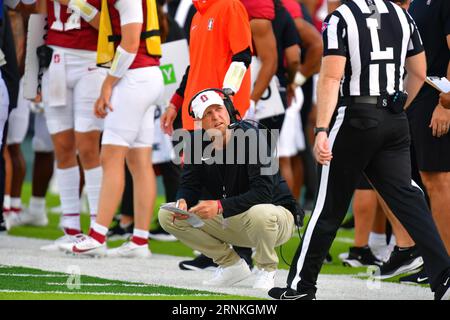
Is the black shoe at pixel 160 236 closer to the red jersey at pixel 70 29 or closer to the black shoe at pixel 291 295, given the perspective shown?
the red jersey at pixel 70 29

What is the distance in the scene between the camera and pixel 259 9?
343 inches

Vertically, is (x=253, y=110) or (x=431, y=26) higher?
(x=431, y=26)

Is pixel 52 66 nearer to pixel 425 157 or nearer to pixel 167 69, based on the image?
pixel 167 69

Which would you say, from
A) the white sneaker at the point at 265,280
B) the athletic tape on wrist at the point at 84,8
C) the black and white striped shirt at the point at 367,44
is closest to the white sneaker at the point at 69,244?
the athletic tape on wrist at the point at 84,8

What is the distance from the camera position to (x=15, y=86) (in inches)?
354

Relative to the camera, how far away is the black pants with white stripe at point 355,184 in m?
6.21

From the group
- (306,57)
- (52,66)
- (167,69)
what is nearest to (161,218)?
(52,66)

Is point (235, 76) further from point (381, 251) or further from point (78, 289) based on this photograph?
point (381, 251)

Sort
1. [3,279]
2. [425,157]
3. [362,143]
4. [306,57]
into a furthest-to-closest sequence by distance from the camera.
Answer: [306,57] → [425,157] → [3,279] → [362,143]

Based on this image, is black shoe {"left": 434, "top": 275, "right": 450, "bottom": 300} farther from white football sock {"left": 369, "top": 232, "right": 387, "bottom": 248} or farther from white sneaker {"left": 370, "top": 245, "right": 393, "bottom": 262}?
white football sock {"left": 369, "top": 232, "right": 387, "bottom": 248}

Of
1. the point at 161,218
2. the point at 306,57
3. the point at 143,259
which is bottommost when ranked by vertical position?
the point at 143,259

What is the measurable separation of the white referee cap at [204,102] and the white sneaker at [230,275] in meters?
1.00

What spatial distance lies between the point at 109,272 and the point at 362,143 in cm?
226

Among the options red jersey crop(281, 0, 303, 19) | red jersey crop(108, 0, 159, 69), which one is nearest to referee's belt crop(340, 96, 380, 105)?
red jersey crop(108, 0, 159, 69)
